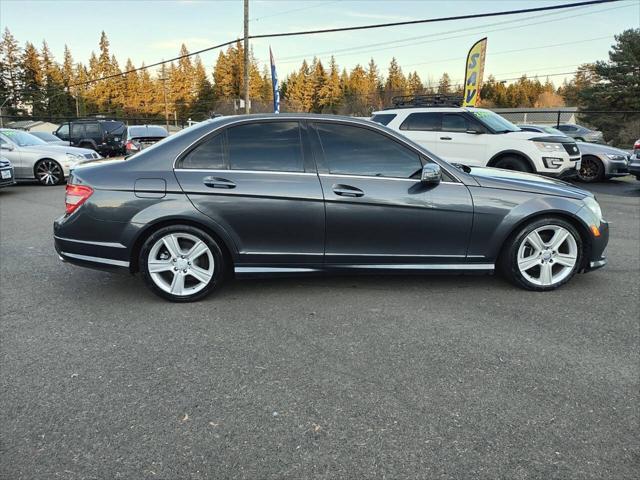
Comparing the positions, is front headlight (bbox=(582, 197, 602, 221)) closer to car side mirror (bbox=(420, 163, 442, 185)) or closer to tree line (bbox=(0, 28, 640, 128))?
car side mirror (bbox=(420, 163, 442, 185))

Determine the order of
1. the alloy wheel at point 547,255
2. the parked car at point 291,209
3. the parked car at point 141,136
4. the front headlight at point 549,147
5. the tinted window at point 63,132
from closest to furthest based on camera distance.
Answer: the parked car at point 291,209 → the alloy wheel at point 547,255 → the front headlight at point 549,147 → the parked car at point 141,136 → the tinted window at point 63,132

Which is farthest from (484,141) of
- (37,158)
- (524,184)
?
(37,158)

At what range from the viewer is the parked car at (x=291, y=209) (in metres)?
4.22

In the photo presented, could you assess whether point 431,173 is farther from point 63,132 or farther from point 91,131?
point 63,132

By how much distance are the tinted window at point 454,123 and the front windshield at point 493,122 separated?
30 centimetres

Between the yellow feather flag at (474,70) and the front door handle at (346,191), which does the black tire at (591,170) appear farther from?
the front door handle at (346,191)

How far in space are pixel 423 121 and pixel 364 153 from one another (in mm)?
7213

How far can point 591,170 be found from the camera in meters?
13.3

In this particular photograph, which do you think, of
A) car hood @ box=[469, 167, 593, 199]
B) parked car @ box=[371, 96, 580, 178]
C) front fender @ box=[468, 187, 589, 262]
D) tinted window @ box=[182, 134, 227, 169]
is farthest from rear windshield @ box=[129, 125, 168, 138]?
front fender @ box=[468, 187, 589, 262]

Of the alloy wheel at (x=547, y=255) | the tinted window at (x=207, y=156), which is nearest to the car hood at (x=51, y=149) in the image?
the tinted window at (x=207, y=156)

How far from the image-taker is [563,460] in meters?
2.29

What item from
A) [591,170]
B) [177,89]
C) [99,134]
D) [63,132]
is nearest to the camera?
[591,170]

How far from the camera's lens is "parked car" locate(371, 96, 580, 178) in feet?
34.1

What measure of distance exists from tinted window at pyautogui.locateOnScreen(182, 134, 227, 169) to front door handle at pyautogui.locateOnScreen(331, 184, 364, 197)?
0.99 m
